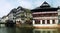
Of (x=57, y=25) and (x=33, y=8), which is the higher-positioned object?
(x=33, y=8)

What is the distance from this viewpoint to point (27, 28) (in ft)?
8.66

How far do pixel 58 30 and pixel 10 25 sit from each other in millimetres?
633

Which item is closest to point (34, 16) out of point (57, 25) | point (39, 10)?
point (39, 10)

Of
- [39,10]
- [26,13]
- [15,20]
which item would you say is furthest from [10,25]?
[39,10]

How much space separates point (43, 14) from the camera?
262 centimetres

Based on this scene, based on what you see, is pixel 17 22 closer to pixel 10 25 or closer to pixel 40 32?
pixel 10 25

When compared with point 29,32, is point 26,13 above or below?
above

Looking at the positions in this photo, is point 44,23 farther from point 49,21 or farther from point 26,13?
point 26,13

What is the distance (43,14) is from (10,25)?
460 mm

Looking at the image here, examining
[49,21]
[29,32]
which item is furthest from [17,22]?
[49,21]

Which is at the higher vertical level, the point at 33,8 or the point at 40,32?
the point at 33,8

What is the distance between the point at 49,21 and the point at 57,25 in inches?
4.7

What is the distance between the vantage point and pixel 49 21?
2.62 meters

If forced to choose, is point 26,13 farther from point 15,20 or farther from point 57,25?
point 57,25
